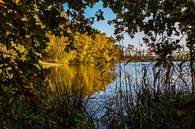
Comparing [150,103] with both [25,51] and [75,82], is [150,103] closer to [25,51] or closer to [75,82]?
[75,82]

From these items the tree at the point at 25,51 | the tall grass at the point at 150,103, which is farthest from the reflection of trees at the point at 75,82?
the tall grass at the point at 150,103

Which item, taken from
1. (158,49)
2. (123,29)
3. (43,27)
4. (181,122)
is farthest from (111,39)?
(43,27)

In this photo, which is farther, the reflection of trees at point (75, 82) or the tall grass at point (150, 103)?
the reflection of trees at point (75, 82)

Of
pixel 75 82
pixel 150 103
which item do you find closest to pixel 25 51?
pixel 150 103

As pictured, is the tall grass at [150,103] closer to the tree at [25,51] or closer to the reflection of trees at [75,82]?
the reflection of trees at [75,82]

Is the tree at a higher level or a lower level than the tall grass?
higher

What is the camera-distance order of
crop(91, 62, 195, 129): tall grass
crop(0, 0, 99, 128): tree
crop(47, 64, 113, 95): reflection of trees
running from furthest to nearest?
crop(47, 64, 113, 95): reflection of trees, crop(91, 62, 195, 129): tall grass, crop(0, 0, 99, 128): tree

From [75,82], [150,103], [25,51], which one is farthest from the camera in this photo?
[75,82]

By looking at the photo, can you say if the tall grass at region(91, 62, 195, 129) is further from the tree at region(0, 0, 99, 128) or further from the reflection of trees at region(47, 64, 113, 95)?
the tree at region(0, 0, 99, 128)

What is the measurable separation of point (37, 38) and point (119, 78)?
4.57 m

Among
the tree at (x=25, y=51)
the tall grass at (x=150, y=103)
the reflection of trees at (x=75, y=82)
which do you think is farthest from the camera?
the reflection of trees at (x=75, y=82)

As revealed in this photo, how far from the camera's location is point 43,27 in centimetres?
309

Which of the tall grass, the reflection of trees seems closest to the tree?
the reflection of trees

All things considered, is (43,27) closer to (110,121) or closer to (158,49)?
(158,49)
